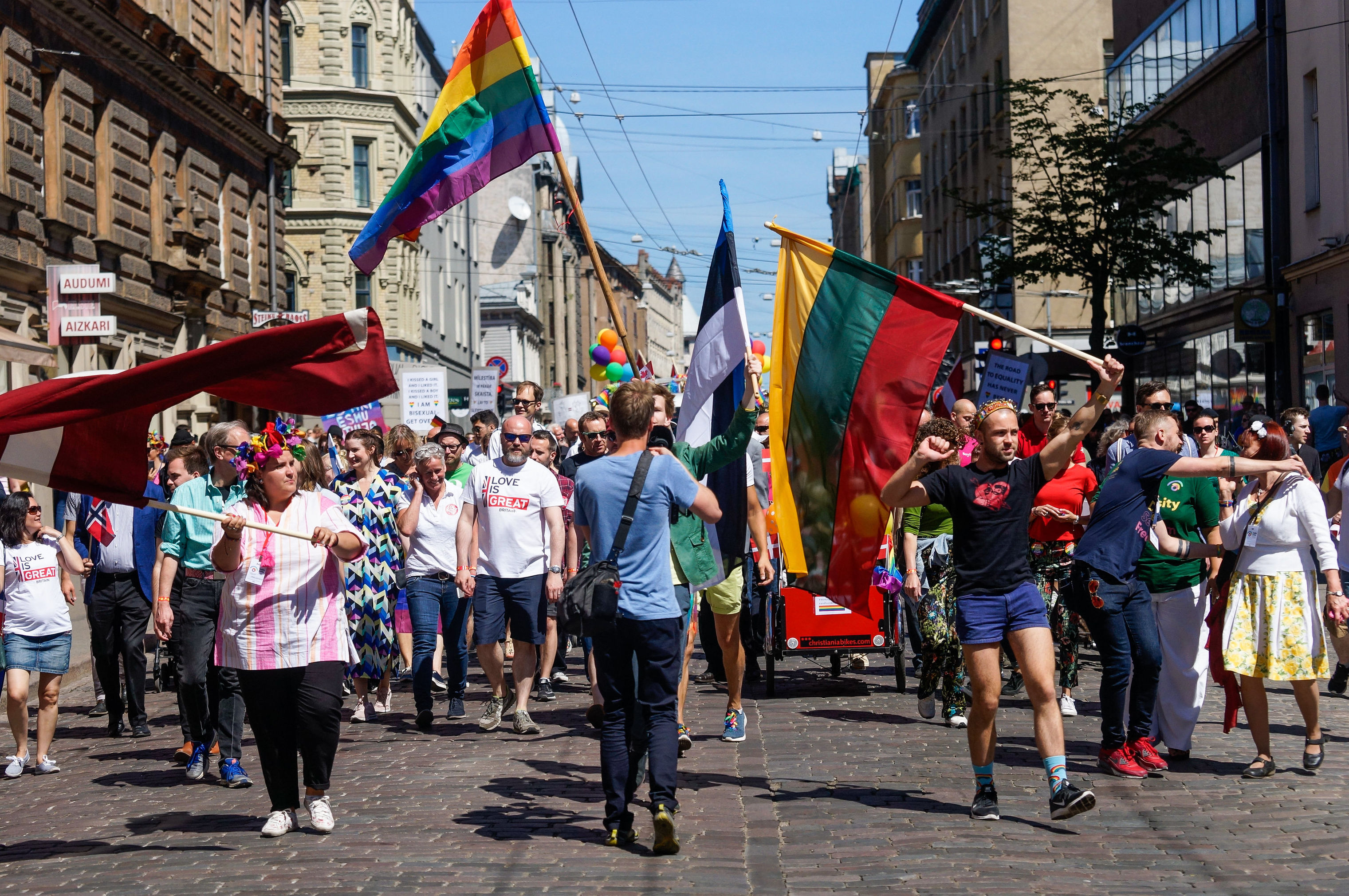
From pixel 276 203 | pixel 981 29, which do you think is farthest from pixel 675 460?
pixel 981 29

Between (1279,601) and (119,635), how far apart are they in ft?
22.9

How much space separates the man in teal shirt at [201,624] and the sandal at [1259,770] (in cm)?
511

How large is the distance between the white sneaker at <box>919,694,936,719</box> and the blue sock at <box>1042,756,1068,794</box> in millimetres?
3148

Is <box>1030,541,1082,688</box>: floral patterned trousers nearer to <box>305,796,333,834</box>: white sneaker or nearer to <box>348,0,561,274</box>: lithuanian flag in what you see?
<box>348,0,561,274</box>: lithuanian flag

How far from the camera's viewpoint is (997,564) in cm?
698

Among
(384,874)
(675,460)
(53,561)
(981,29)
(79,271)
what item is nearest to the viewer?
(384,874)

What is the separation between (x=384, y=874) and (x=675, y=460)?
6.85 feet

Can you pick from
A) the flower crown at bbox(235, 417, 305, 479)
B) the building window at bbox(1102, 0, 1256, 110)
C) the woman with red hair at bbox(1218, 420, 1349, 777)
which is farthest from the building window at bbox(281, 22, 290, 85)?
the woman with red hair at bbox(1218, 420, 1349, 777)

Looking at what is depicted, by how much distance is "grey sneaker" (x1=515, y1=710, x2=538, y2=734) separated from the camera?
9867 millimetres

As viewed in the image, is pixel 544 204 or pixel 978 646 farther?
pixel 544 204

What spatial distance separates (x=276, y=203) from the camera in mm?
35656

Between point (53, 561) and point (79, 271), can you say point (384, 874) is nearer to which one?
point (53, 561)

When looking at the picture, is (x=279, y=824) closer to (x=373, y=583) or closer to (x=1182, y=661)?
(x=373, y=583)

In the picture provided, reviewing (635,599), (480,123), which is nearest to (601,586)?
(635,599)
